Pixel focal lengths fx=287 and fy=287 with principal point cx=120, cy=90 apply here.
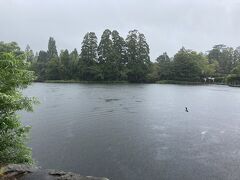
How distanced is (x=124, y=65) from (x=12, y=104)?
92572 millimetres

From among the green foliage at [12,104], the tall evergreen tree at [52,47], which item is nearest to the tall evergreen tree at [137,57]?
the tall evergreen tree at [52,47]

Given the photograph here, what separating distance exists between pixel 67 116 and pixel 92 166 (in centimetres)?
1500

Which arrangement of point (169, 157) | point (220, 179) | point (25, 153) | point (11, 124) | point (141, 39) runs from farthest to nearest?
point (141, 39) < point (169, 157) < point (220, 179) < point (25, 153) < point (11, 124)

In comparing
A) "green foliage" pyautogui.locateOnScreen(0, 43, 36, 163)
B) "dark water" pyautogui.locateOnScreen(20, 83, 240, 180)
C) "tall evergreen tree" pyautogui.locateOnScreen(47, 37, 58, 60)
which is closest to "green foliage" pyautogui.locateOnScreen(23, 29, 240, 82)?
"tall evergreen tree" pyautogui.locateOnScreen(47, 37, 58, 60)

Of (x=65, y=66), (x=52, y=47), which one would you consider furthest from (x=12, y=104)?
(x=52, y=47)

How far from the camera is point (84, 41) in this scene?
100 meters

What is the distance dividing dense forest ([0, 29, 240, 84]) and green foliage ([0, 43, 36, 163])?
85292mm

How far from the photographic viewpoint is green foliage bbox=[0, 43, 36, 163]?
9719 millimetres

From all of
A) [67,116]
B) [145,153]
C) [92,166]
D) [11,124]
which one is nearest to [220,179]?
[145,153]

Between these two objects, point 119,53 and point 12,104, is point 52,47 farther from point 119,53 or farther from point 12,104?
point 12,104

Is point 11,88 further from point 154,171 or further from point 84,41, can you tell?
point 84,41

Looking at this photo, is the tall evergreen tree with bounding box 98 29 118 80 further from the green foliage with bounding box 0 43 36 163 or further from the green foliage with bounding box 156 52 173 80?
the green foliage with bounding box 0 43 36 163

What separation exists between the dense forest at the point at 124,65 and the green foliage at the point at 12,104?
85.3 meters

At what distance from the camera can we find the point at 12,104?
972 cm
